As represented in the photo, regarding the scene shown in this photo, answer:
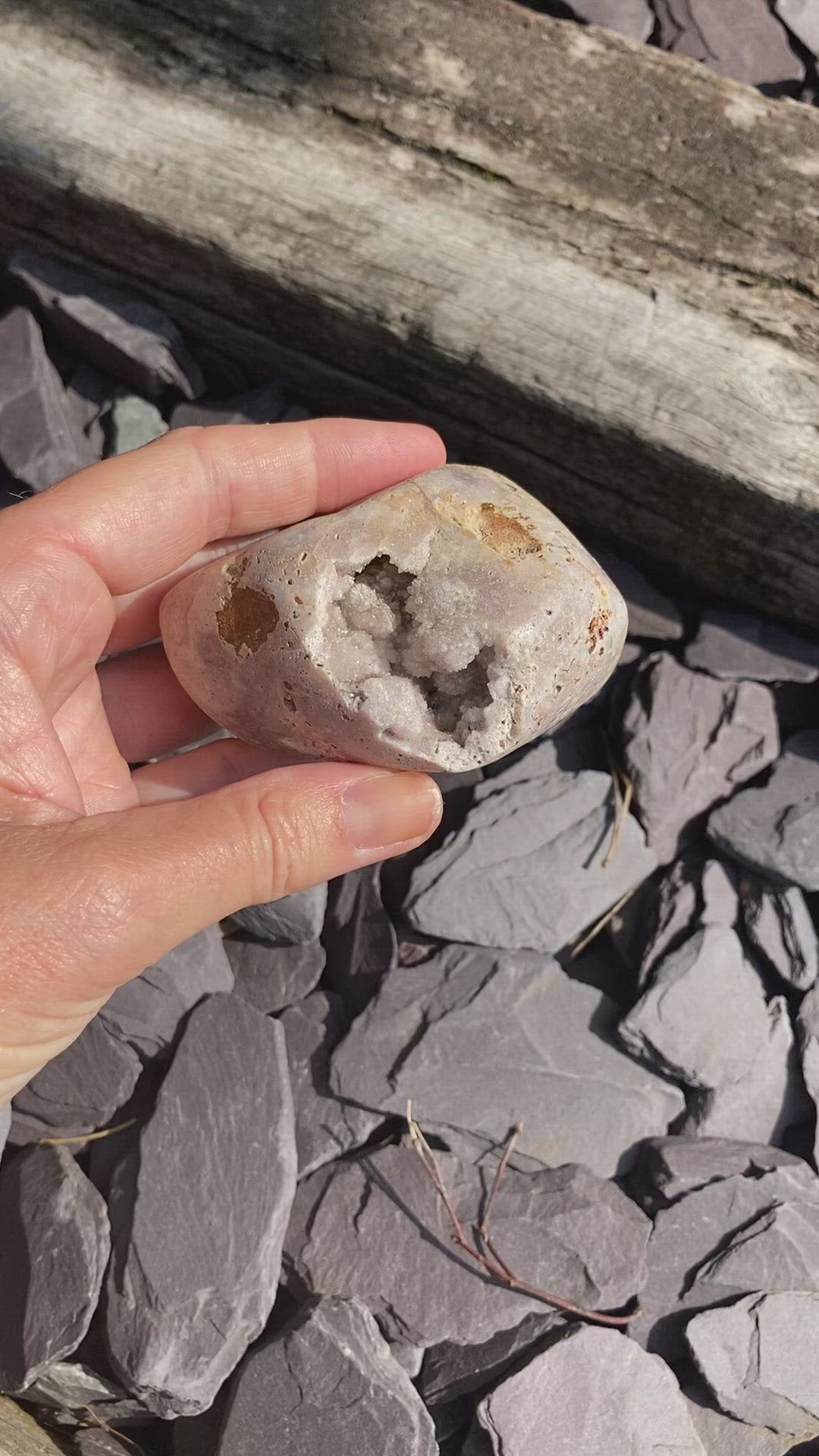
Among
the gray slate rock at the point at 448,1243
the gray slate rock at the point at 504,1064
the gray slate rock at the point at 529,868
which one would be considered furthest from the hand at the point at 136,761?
the gray slate rock at the point at 448,1243

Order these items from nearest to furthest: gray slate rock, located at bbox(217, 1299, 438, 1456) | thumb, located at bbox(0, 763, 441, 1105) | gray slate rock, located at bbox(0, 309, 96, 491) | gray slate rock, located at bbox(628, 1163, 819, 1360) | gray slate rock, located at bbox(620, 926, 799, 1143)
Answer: thumb, located at bbox(0, 763, 441, 1105), gray slate rock, located at bbox(217, 1299, 438, 1456), gray slate rock, located at bbox(628, 1163, 819, 1360), gray slate rock, located at bbox(620, 926, 799, 1143), gray slate rock, located at bbox(0, 309, 96, 491)

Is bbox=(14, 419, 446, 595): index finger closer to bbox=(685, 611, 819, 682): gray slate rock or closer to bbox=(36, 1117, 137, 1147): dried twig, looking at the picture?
bbox=(685, 611, 819, 682): gray slate rock

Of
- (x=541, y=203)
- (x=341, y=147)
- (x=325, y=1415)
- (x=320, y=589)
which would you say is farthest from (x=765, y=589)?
(x=325, y=1415)

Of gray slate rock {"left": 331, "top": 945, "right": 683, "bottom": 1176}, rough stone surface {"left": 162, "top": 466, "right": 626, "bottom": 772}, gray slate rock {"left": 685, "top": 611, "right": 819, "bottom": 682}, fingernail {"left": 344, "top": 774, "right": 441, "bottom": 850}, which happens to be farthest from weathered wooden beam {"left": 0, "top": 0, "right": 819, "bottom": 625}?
gray slate rock {"left": 331, "top": 945, "right": 683, "bottom": 1176}

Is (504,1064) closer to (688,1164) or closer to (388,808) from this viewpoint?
(688,1164)

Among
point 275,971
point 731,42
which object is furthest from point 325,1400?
point 731,42

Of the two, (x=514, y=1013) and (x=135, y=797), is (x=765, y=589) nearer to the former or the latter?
(x=514, y=1013)
